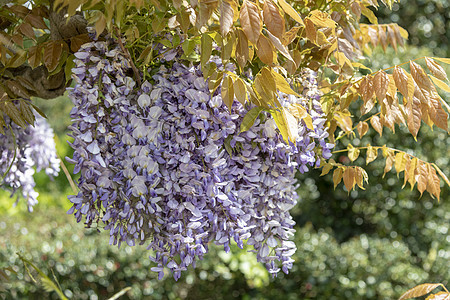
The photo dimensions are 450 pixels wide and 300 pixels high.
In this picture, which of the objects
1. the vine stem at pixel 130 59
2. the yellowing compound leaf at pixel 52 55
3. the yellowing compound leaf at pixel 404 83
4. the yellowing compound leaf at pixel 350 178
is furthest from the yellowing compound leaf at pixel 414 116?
the yellowing compound leaf at pixel 52 55

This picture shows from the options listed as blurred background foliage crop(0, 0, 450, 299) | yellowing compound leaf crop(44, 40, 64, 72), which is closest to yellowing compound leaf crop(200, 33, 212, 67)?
yellowing compound leaf crop(44, 40, 64, 72)

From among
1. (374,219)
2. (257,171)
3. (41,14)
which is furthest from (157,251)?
(374,219)

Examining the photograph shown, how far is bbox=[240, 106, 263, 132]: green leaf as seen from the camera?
847mm

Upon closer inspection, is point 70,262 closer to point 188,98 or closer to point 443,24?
point 188,98

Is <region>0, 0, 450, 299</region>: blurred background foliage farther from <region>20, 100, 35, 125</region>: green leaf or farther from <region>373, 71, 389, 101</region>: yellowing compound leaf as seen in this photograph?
<region>373, 71, 389, 101</region>: yellowing compound leaf

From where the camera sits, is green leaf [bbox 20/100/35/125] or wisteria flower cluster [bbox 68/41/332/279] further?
green leaf [bbox 20/100/35/125]

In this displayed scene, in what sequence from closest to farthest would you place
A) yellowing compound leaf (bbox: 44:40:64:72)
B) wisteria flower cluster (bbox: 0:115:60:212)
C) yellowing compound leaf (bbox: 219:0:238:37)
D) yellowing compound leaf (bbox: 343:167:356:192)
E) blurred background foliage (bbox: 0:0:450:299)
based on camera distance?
yellowing compound leaf (bbox: 219:0:238:37) < yellowing compound leaf (bbox: 44:40:64:72) < yellowing compound leaf (bbox: 343:167:356:192) < wisteria flower cluster (bbox: 0:115:60:212) < blurred background foliage (bbox: 0:0:450:299)

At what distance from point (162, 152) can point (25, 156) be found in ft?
2.15

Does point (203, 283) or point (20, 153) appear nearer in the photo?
point (20, 153)

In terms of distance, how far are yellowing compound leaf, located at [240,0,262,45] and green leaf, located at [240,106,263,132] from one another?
0.16 meters

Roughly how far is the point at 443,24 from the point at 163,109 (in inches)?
181

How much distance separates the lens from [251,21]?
0.73m

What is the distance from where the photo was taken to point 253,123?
0.87 metres

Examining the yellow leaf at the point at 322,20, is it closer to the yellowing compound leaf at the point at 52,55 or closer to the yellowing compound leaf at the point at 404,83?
the yellowing compound leaf at the point at 404,83
